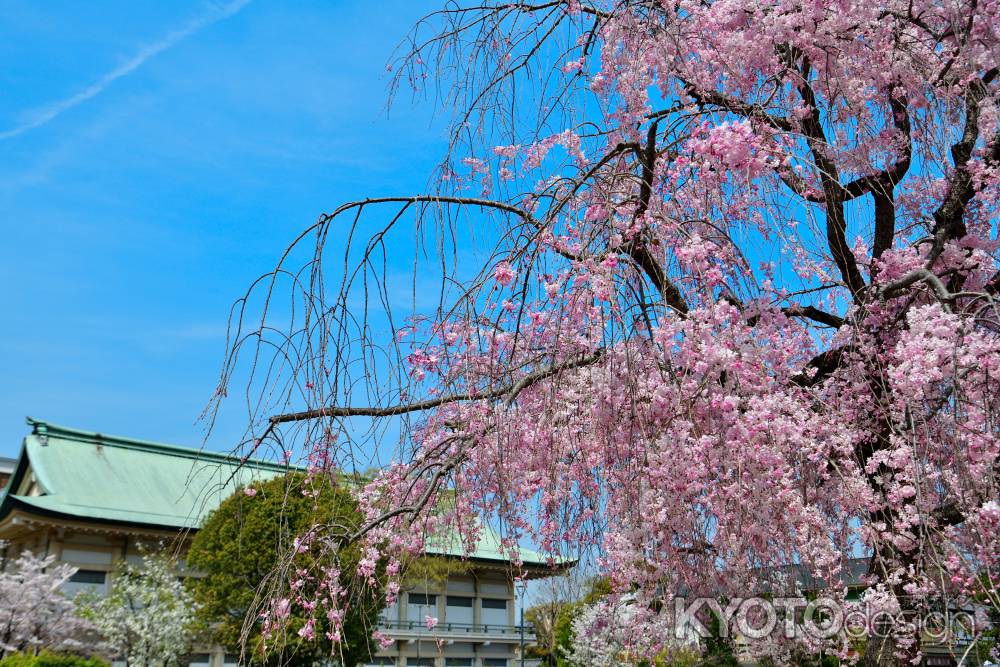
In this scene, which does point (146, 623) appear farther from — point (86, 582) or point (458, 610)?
point (458, 610)

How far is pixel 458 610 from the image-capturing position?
22.0 m

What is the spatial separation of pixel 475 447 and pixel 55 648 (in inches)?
479

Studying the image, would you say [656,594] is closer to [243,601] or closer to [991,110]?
[991,110]

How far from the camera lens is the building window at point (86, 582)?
15.4 metres

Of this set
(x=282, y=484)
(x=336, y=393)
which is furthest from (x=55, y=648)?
(x=336, y=393)

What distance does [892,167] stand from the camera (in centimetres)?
456

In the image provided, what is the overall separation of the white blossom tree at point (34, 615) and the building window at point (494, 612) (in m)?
11.6

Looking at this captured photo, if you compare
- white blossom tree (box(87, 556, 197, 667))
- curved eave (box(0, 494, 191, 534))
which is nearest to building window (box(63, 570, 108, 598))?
curved eave (box(0, 494, 191, 534))

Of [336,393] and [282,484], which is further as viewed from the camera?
[282,484]

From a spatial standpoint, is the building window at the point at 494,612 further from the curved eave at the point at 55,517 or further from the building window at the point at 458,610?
the curved eave at the point at 55,517

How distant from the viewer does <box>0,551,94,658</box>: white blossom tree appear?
12.1 metres

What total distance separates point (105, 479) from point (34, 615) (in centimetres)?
698

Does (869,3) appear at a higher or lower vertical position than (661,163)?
higher

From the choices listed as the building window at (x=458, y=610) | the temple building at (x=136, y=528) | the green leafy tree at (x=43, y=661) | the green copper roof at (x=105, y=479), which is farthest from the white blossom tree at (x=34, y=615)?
the building window at (x=458, y=610)
